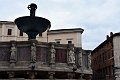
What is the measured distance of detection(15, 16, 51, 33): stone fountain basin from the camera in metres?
14.9

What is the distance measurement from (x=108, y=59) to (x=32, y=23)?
36.7 metres

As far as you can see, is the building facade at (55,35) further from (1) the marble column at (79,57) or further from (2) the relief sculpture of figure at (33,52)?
(2) the relief sculpture of figure at (33,52)

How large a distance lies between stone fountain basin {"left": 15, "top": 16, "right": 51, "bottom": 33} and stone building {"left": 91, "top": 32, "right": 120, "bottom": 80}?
31.2 meters

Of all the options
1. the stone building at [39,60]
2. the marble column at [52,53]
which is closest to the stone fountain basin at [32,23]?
the stone building at [39,60]

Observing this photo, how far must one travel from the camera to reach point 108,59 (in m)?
49.9

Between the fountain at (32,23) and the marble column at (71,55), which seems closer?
the marble column at (71,55)

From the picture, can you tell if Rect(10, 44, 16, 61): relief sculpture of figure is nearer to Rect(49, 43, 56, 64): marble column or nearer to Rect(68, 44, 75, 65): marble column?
Rect(49, 43, 56, 64): marble column

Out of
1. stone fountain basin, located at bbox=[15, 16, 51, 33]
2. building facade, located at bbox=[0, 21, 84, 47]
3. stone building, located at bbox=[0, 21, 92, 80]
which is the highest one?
building facade, located at bbox=[0, 21, 84, 47]

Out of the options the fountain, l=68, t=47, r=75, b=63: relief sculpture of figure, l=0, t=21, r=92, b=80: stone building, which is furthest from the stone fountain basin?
l=68, t=47, r=75, b=63: relief sculpture of figure

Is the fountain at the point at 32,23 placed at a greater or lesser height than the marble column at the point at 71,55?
greater

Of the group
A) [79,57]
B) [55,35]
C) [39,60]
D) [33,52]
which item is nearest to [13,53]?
[33,52]

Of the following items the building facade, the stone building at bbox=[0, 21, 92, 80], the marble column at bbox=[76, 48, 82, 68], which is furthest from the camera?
the building facade

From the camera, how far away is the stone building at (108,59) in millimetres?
45088

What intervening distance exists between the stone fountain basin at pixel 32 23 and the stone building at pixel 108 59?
102 ft
